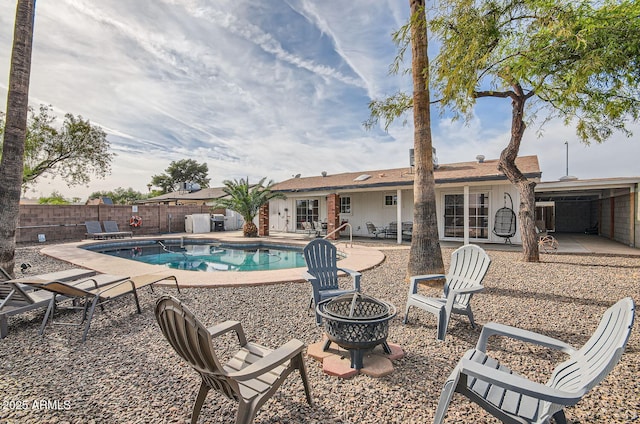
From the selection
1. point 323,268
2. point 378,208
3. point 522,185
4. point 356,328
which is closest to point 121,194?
point 378,208

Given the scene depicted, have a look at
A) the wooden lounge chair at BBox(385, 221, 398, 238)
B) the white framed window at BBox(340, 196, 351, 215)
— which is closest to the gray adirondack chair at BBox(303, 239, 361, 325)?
the wooden lounge chair at BBox(385, 221, 398, 238)

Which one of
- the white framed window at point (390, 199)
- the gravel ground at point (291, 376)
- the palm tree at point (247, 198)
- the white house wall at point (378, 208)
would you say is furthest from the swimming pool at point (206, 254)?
the white framed window at point (390, 199)

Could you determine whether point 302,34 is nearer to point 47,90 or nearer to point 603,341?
point 47,90

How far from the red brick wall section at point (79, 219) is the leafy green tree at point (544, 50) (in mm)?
16828

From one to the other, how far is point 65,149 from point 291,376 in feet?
69.0

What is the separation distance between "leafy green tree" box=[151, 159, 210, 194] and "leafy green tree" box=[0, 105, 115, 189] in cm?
2876

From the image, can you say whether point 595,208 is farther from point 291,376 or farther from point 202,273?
point 291,376

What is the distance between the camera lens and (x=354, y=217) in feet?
54.2

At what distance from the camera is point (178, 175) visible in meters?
46.8

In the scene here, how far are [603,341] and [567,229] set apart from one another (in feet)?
74.4

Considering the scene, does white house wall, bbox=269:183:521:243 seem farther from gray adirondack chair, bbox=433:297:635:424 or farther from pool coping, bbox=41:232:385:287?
gray adirondack chair, bbox=433:297:635:424

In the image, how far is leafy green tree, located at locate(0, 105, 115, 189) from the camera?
53.5 feet

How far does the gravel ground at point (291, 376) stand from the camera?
2.24 meters

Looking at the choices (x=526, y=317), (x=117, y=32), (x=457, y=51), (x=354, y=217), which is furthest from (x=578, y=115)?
(x=117, y=32)
